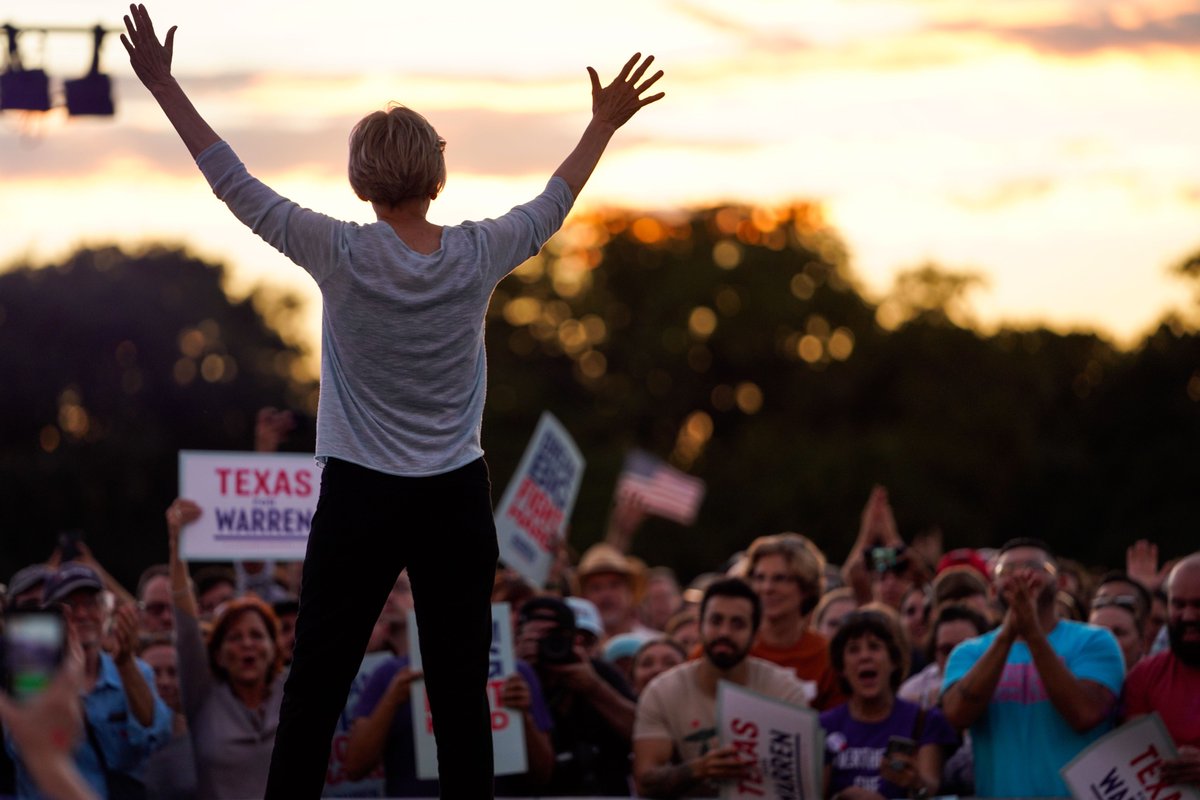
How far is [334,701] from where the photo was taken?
4.56 m

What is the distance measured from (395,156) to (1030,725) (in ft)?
14.0

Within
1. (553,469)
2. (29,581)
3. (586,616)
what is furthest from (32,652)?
(553,469)

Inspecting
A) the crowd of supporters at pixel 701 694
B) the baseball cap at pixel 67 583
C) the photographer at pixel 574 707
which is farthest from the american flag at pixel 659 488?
the baseball cap at pixel 67 583

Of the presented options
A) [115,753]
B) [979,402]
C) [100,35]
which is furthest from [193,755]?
[979,402]

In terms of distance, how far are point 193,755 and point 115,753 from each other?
312 mm

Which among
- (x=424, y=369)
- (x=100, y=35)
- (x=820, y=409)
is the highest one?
(x=100, y=35)

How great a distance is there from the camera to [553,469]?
38.9 feet

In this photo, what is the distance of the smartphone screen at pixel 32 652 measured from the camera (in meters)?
2.31

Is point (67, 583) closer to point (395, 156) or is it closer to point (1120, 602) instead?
point (395, 156)

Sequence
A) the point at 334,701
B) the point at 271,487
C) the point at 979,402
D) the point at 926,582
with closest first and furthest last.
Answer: the point at 334,701 < the point at 271,487 < the point at 926,582 < the point at 979,402

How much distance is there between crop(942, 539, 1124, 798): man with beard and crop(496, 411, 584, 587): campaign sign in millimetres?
3720

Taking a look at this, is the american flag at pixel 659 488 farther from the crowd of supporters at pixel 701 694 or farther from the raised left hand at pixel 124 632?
the raised left hand at pixel 124 632

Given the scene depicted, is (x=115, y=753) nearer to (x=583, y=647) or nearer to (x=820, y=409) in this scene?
(x=583, y=647)

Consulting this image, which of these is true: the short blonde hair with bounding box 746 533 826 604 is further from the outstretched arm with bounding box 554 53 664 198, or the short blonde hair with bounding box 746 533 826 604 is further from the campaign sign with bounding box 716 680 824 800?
the outstretched arm with bounding box 554 53 664 198
